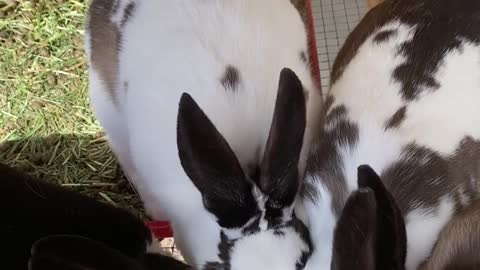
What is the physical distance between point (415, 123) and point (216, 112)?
0.44m

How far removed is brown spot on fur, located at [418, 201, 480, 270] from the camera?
162cm

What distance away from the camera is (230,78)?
1786mm

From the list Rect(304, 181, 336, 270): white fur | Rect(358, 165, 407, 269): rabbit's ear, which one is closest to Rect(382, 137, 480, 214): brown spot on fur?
Rect(304, 181, 336, 270): white fur

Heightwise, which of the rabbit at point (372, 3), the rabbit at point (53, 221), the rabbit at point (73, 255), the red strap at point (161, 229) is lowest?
the red strap at point (161, 229)

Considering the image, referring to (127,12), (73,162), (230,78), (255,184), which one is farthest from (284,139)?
(73,162)

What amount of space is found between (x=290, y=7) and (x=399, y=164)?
51 cm

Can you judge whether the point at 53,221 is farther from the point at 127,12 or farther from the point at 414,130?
the point at 414,130

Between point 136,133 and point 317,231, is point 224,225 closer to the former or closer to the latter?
point 317,231

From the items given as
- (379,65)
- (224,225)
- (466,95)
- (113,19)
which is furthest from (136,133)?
(466,95)

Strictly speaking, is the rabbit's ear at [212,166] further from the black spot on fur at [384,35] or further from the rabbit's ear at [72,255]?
the black spot on fur at [384,35]

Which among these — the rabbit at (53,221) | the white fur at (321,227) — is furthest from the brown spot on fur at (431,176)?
the rabbit at (53,221)

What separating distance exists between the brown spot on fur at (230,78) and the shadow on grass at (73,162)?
2.37ft

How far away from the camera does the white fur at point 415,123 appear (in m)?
1.71

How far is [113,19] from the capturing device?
79.7 inches
